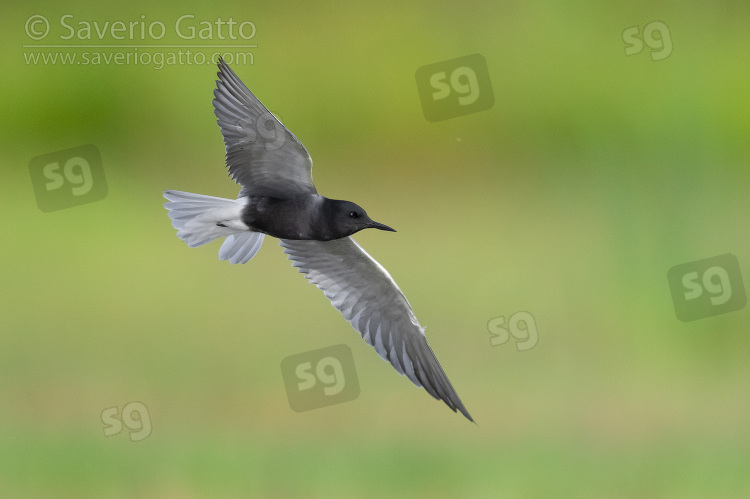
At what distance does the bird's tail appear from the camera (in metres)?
2.32

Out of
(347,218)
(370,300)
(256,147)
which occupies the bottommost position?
(370,300)

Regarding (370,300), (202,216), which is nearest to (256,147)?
(202,216)

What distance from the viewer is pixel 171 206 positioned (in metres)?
2.38

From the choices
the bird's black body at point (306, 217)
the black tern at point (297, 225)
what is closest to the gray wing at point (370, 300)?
the black tern at point (297, 225)

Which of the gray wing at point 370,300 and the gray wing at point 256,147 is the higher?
the gray wing at point 256,147

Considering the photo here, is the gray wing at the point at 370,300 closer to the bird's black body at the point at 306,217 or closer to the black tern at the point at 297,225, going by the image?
the black tern at the point at 297,225

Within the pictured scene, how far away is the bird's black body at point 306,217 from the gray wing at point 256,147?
38 millimetres

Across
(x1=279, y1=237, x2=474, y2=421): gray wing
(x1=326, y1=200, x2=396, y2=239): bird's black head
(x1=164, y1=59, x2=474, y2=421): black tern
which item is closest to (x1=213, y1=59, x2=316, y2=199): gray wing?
(x1=164, y1=59, x2=474, y2=421): black tern

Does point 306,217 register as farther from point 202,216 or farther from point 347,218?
point 202,216

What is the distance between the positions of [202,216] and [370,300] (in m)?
0.50

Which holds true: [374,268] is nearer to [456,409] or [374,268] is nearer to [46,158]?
[456,409]

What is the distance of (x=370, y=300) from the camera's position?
2.56 metres

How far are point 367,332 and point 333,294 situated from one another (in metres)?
0.13

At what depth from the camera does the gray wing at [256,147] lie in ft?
7.52
